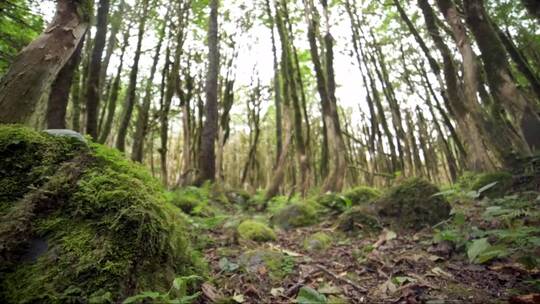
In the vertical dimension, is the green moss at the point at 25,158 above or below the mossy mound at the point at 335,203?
above

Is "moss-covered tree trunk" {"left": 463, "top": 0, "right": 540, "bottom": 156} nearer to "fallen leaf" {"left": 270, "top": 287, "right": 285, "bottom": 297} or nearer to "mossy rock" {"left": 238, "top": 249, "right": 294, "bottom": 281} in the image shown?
"mossy rock" {"left": 238, "top": 249, "right": 294, "bottom": 281}

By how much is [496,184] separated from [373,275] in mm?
2687

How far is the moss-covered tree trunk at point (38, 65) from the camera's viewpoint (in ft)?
7.93

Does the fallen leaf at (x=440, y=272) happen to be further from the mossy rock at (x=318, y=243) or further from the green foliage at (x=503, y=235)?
the mossy rock at (x=318, y=243)

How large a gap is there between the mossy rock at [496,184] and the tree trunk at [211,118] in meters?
5.61

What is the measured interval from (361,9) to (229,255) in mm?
10503

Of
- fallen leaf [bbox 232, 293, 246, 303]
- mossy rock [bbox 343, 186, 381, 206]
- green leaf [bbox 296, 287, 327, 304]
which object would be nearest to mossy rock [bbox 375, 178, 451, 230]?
mossy rock [bbox 343, 186, 381, 206]

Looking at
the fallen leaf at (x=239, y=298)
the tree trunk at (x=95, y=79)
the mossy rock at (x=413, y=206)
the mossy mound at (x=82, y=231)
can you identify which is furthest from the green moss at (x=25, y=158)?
the mossy rock at (x=413, y=206)

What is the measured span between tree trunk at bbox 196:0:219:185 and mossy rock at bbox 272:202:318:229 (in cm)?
327

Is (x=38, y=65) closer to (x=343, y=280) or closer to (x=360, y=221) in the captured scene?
(x=343, y=280)

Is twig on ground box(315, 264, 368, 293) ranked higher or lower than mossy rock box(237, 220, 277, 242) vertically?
lower

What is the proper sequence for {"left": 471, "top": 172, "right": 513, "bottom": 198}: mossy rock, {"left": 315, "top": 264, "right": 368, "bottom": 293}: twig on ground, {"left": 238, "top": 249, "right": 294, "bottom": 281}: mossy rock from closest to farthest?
{"left": 315, "top": 264, "right": 368, "bottom": 293}: twig on ground
{"left": 238, "top": 249, "right": 294, "bottom": 281}: mossy rock
{"left": 471, "top": 172, "right": 513, "bottom": 198}: mossy rock

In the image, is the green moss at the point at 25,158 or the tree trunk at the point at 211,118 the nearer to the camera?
the green moss at the point at 25,158

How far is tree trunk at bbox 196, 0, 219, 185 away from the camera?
314 inches
